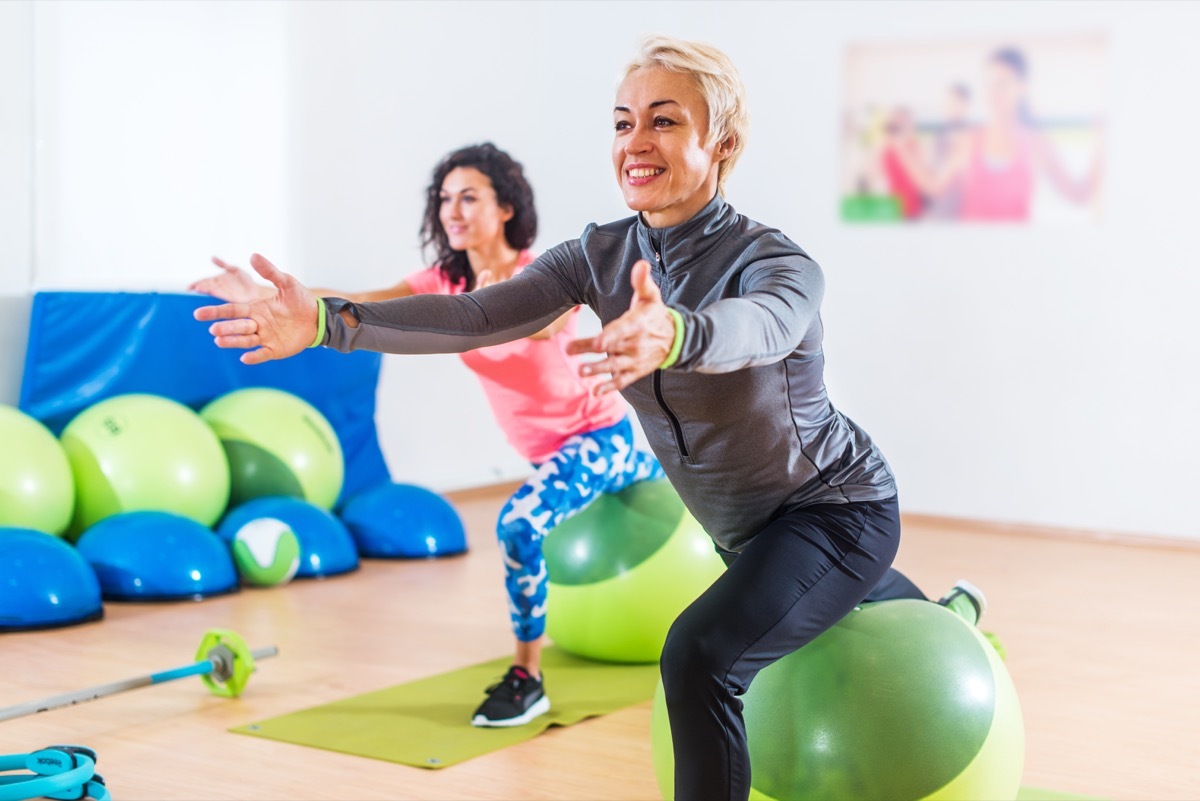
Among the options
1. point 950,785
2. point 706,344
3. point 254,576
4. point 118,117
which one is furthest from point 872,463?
point 118,117

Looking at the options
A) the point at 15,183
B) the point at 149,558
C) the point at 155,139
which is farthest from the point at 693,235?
the point at 155,139

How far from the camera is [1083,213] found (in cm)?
616

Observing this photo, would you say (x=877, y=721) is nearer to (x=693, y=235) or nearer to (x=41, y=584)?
(x=693, y=235)

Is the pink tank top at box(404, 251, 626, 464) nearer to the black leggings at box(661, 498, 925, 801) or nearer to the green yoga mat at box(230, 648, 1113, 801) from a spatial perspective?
the green yoga mat at box(230, 648, 1113, 801)

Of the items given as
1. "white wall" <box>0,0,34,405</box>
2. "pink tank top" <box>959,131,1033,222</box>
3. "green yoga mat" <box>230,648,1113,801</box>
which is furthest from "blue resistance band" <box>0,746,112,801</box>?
"pink tank top" <box>959,131,1033,222</box>

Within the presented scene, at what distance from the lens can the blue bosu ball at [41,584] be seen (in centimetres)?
429

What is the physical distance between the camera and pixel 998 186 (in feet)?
20.7

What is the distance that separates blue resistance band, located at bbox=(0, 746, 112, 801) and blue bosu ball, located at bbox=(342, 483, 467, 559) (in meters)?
2.77

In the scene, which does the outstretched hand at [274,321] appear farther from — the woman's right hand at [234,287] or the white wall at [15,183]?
the white wall at [15,183]

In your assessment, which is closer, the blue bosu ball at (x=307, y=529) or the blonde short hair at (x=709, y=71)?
the blonde short hair at (x=709, y=71)

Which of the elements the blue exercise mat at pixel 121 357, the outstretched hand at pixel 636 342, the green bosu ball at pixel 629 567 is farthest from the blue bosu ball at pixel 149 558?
the outstretched hand at pixel 636 342

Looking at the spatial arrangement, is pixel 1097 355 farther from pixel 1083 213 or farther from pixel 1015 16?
pixel 1015 16

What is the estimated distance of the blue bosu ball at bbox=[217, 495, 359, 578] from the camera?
5.14m

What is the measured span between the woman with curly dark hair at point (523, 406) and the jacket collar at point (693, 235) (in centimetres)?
115
